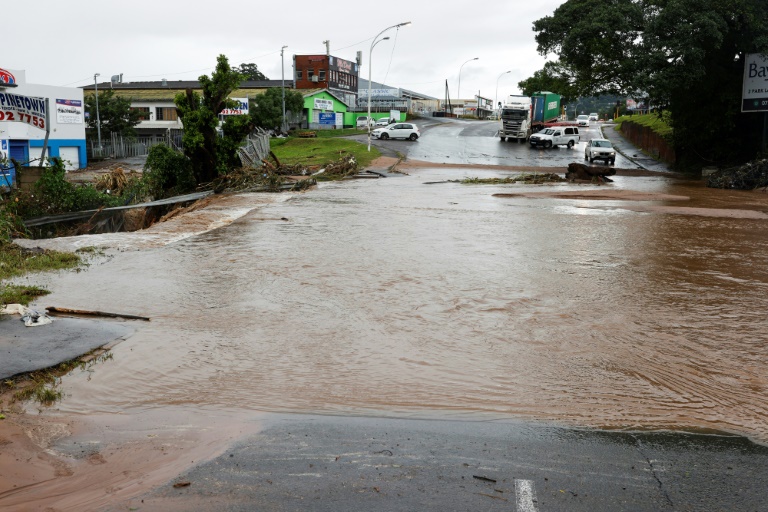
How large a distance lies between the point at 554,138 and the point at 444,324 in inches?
2008

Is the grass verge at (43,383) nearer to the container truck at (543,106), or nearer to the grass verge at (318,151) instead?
the grass verge at (318,151)

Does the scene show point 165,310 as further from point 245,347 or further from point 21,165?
point 21,165

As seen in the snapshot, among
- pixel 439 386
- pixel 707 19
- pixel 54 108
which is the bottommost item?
pixel 439 386

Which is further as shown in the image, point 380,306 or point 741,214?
point 741,214

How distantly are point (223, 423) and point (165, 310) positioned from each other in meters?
4.05

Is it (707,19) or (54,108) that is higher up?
(707,19)

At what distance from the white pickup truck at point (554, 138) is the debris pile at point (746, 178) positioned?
78.4 feet

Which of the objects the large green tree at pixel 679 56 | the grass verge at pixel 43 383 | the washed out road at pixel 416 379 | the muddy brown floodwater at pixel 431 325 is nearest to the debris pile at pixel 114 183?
the muddy brown floodwater at pixel 431 325

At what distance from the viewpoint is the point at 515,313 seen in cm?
999

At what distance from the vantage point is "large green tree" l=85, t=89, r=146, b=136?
215ft

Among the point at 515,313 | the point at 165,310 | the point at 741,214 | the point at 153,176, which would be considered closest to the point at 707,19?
the point at 741,214

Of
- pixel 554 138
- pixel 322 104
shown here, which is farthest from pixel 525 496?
pixel 322 104

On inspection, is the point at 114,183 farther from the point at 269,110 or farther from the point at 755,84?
the point at 269,110

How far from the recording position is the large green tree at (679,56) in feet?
114
